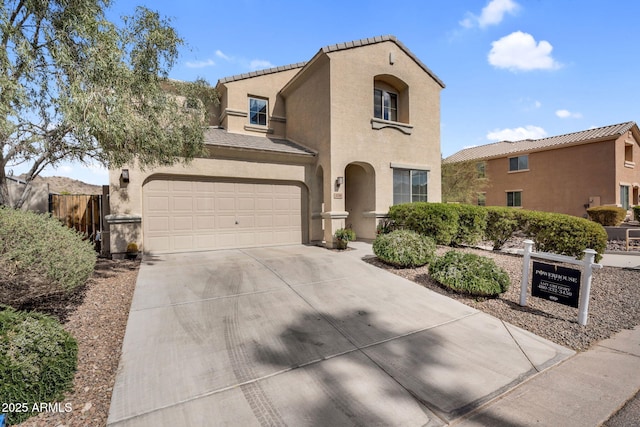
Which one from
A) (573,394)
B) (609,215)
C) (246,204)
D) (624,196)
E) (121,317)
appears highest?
(624,196)

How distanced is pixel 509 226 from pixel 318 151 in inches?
287

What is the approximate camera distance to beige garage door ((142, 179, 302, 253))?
9547mm

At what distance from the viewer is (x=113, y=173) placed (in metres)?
8.84

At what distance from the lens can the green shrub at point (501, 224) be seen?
9852 millimetres

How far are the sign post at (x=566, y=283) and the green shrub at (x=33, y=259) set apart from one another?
300 inches

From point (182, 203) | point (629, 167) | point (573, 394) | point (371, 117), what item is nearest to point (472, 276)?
point (573, 394)

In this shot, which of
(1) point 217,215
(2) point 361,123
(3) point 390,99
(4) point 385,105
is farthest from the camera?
(3) point 390,99

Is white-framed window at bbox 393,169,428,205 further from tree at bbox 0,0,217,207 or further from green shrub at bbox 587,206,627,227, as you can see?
green shrub at bbox 587,206,627,227

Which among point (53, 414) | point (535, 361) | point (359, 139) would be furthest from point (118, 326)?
point (359, 139)

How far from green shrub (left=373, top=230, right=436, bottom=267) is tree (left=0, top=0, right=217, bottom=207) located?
228 inches

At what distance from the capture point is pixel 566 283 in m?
4.87

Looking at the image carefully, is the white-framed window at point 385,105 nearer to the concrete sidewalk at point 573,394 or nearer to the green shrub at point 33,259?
the concrete sidewalk at point 573,394

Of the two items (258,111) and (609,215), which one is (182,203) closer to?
(258,111)

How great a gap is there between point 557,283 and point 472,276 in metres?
1.32
